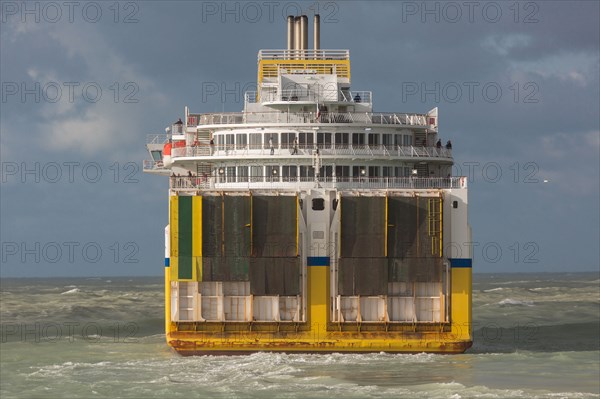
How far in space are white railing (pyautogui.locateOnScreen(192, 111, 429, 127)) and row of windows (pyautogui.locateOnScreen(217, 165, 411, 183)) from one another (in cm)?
199

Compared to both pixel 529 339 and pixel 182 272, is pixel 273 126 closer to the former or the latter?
pixel 182 272

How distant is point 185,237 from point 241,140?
21.1 ft

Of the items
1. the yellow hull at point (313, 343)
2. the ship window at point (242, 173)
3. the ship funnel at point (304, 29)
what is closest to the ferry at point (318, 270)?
the yellow hull at point (313, 343)

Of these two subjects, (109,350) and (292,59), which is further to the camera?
(292,59)

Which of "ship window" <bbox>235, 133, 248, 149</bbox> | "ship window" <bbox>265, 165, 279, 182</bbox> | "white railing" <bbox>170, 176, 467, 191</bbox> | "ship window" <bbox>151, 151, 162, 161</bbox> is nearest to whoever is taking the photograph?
"white railing" <bbox>170, 176, 467, 191</bbox>

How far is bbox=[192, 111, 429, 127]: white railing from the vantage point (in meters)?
51.6

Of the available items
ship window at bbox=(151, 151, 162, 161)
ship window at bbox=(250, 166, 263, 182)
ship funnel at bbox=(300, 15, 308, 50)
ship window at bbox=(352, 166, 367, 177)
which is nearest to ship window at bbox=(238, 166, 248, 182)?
ship window at bbox=(250, 166, 263, 182)

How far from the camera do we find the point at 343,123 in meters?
50.5

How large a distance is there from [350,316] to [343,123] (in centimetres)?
825

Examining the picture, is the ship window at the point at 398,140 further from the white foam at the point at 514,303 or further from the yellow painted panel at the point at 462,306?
the white foam at the point at 514,303

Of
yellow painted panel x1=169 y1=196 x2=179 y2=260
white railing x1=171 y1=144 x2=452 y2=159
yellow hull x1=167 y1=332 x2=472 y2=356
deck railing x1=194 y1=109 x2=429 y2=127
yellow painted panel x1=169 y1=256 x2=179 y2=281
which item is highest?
deck railing x1=194 y1=109 x2=429 y2=127

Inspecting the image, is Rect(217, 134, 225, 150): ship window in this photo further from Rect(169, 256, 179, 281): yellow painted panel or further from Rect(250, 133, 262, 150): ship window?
Rect(169, 256, 179, 281): yellow painted panel

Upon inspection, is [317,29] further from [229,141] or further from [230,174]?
[230,174]

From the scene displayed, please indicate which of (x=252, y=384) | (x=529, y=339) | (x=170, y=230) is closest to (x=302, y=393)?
(x=252, y=384)
